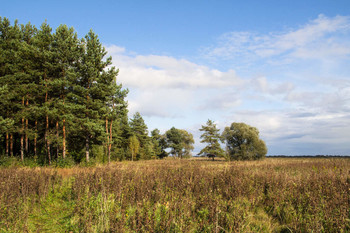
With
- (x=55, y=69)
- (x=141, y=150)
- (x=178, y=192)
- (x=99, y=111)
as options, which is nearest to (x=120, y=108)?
(x=99, y=111)

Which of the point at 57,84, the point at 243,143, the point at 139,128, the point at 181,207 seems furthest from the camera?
the point at 139,128

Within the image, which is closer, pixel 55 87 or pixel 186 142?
pixel 55 87

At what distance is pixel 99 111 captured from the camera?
2311 cm

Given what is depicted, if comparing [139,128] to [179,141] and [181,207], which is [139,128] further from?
[181,207]

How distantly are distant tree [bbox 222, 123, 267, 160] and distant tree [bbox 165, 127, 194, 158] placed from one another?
967 inches

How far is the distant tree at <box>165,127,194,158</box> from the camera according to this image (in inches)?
2477

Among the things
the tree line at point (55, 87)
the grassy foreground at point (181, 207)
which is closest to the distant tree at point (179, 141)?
the tree line at point (55, 87)

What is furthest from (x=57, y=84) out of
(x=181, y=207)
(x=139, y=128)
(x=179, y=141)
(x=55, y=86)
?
(x=179, y=141)

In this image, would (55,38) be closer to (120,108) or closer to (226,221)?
(120,108)

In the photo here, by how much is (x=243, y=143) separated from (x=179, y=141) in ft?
93.5

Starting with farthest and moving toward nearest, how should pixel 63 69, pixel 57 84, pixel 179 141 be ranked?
1. pixel 179 141
2. pixel 63 69
3. pixel 57 84

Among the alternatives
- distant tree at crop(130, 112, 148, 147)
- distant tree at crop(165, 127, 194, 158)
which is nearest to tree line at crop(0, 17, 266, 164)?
distant tree at crop(130, 112, 148, 147)

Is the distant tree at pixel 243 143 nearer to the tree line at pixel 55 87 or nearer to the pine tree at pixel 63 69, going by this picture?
the tree line at pixel 55 87

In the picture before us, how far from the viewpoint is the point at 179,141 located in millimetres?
64250
